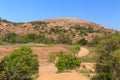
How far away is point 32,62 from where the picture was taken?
46938 millimetres

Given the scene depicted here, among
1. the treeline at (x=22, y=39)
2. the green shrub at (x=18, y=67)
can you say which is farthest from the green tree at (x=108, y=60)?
the treeline at (x=22, y=39)

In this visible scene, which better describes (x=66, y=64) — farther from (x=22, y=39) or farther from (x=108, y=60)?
(x=22, y=39)

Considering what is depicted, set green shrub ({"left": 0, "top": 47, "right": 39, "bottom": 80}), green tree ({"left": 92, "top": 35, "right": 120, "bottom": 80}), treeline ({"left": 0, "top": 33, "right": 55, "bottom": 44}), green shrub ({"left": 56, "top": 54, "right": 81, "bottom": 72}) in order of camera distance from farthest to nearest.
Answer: treeline ({"left": 0, "top": 33, "right": 55, "bottom": 44}) < green shrub ({"left": 56, "top": 54, "right": 81, "bottom": 72}) < green shrub ({"left": 0, "top": 47, "right": 39, "bottom": 80}) < green tree ({"left": 92, "top": 35, "right": 120, "bottom": 80})

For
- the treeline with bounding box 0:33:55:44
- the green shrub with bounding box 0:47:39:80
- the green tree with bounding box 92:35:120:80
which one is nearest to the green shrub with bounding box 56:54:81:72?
the green shrub with bounding box 0:47:39:80

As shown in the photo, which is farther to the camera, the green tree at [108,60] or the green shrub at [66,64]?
the green shrub at [66,64]

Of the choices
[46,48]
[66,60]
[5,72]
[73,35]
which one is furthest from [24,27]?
[5,72]

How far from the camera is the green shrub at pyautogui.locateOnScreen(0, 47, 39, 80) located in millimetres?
43312

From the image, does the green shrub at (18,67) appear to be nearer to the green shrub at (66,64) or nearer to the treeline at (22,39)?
the green shrub at (66,64)

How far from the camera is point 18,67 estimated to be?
4312cm

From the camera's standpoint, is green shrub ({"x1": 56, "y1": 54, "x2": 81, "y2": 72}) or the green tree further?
green shrub ({"x1": 56, "y1": 54, "x2": 81, "y2": 72})

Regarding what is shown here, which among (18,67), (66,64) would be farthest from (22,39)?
(18,67)

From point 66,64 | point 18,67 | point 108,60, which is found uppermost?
point 108,60

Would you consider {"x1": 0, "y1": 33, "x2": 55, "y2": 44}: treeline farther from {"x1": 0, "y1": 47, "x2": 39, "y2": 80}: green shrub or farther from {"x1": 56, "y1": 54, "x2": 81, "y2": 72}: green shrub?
{"x1": 0, "y1": 47, "x2": 39, "y2": 80}: green shrub

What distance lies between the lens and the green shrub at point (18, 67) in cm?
4331
